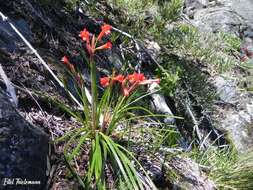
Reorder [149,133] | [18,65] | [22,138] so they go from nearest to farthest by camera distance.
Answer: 1. [22,138]
2. [18,65]
3. [149,133]

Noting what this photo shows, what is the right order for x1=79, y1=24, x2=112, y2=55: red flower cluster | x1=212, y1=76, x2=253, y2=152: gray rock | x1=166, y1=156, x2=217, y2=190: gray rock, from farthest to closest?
x1=212, y1=76, x2=253, y2=152: gray rock < x1=166, y1=156, x2=217, y2=190: gray rock < x1=79, y1=24, x2=112, y2=55: red flower cluster

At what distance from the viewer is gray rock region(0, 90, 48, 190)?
61.3 inches

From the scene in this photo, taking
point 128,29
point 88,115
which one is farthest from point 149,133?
point 128,29

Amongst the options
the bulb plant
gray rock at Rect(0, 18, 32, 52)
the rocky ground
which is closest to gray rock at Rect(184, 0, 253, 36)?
the rocky ground

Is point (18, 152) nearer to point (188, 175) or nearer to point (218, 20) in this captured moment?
point (188, 175)

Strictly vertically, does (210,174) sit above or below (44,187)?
below

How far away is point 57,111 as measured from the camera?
227 cm

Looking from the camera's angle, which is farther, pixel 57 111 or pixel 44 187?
pixel 57 111

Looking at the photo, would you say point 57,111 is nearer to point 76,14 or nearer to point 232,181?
point 232,181

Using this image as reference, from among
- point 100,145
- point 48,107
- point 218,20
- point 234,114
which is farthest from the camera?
point 218,20

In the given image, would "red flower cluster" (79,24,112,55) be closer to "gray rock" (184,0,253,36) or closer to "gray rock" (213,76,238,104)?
"gray rock" (213,76,238,104)

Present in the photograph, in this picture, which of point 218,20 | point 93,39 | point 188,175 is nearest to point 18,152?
point 93,39

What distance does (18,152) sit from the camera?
64.1 inches

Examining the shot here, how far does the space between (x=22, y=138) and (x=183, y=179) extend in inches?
44.5
